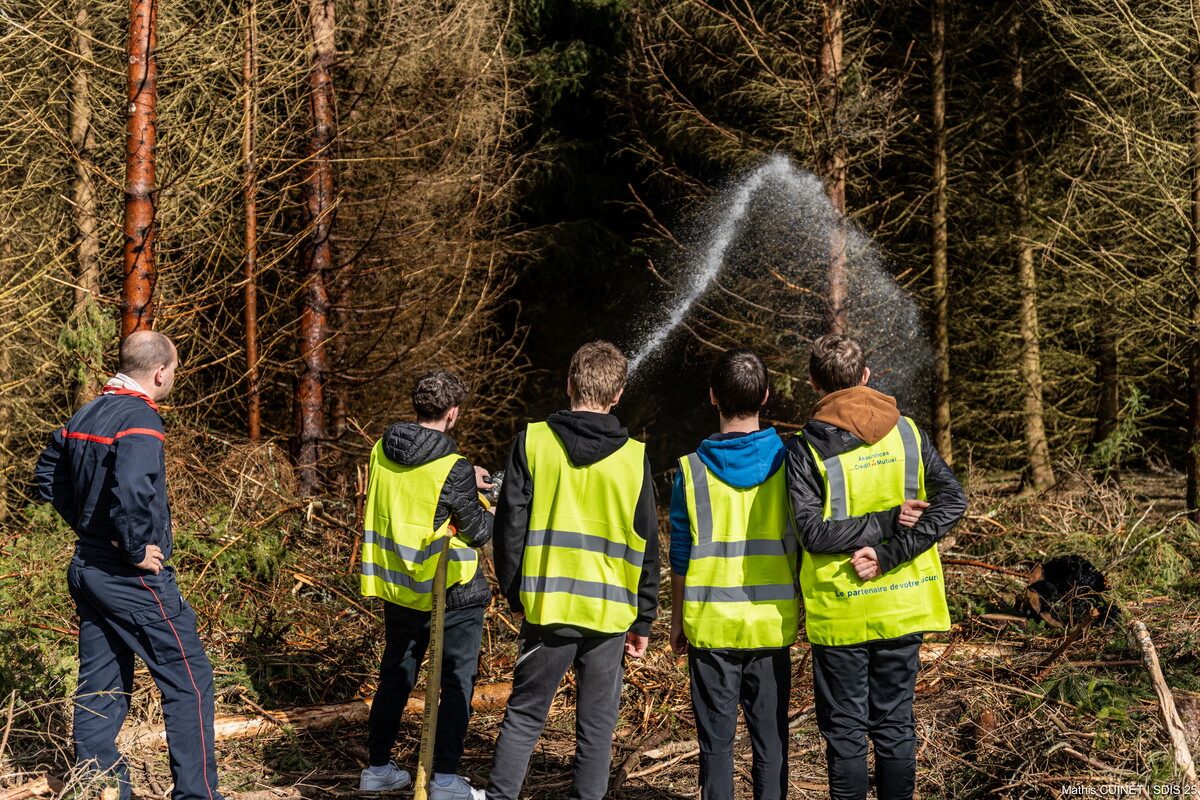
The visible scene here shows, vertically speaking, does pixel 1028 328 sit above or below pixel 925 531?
above

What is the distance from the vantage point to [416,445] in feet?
13.7

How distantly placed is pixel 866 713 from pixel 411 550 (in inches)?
79.7

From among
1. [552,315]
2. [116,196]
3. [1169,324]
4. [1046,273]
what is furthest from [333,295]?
[1046,273]

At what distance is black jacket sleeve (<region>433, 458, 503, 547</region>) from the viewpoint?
165 inches

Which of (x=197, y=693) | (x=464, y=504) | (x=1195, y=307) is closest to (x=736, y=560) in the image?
(x=464, y=504)

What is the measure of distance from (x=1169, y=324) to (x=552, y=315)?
376 inches

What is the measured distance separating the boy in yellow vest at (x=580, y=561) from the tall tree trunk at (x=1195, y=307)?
8005mm

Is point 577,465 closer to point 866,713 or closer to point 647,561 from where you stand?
point 647,561

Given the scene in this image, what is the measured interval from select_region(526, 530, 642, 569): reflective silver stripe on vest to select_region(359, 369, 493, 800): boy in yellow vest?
66 cm

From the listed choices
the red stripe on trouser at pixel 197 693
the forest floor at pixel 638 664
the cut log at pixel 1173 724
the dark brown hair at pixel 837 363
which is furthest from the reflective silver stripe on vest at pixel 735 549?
the red stripe on trouser at pixel 197 693

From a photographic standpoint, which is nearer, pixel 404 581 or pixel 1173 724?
pixel 1173 724

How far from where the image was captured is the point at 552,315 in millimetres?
16391

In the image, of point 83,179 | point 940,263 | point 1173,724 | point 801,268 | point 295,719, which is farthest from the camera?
point 940,263

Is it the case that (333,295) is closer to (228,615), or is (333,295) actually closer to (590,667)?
(228,615)
